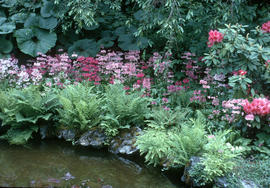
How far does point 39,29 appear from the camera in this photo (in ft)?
25.8

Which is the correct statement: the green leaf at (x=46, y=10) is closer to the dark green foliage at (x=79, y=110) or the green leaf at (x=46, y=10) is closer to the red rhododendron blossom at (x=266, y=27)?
the dark green foliage at (x=79, y=110)

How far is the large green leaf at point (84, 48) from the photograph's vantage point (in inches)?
305

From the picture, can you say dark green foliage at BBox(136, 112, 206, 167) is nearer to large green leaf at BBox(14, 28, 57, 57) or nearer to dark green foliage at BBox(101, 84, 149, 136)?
Result: dark green foliage at BBox(101, 84, 149, 136)

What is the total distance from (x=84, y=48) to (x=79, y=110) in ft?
10.1

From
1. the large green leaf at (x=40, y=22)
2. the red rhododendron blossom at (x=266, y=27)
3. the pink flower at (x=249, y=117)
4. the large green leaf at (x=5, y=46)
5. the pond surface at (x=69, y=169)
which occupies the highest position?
the red rhododendron blossom at (x=266, y=27)

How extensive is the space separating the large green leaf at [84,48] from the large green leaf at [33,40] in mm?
501

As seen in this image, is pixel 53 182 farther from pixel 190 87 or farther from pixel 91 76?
pixel 190 87

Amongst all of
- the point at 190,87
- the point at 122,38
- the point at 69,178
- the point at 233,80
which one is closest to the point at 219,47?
the point at 233,80

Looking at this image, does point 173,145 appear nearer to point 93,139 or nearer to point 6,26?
point 93,139

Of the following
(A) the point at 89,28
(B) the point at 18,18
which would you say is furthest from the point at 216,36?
(B) the point at 18,18

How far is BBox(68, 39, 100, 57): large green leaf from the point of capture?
7738mm

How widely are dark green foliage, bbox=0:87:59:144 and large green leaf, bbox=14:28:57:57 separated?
7.38 ft

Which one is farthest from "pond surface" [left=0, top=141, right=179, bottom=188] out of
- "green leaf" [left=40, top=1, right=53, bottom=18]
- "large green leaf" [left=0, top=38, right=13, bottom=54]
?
"green leaf" [left=40, top=1, right=53, bottom=18]

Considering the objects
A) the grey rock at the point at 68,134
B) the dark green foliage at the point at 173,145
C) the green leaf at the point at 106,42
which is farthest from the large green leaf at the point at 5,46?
the dark green foliage at the point at 173,145
